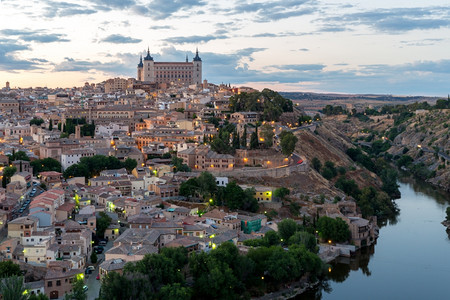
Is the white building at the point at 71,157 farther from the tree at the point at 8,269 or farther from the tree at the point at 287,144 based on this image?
the tree at the point at 8,269

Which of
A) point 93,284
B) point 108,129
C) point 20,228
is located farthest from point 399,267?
point 108,129

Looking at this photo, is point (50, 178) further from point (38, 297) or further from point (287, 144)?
point (287, 144)

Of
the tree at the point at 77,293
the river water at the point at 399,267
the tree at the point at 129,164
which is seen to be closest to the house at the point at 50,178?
→ the tree at the point at 129,164

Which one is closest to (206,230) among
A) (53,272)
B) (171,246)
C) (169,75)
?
(171,246)

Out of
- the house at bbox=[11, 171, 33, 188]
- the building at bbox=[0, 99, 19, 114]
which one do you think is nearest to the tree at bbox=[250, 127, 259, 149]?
the house at bbox=[11, 171, 33, 188]

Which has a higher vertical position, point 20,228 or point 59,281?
point 20,228

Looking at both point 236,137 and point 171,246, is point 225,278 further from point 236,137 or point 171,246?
point 236,137
